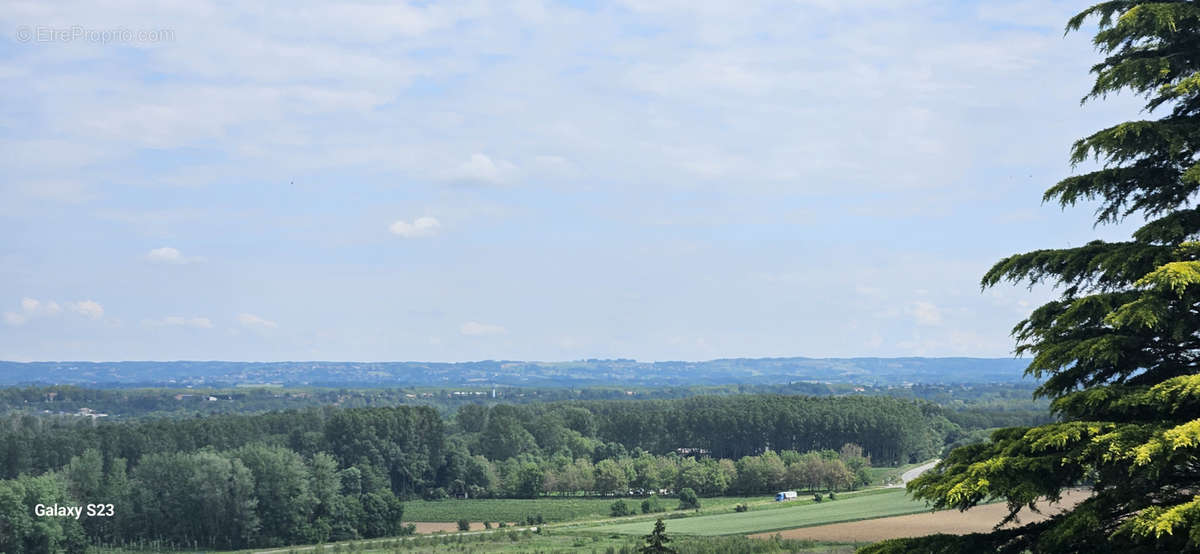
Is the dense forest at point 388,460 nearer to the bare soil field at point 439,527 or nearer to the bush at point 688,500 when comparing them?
the bare soil field at point 439,527

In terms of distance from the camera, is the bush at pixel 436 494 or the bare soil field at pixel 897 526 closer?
the bare soil field at pixel 897 526

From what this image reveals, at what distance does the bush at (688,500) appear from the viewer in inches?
4399

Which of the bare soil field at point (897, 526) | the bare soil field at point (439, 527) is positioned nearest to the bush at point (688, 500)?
the bare soil field at point (439, 527)

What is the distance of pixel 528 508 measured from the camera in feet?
381

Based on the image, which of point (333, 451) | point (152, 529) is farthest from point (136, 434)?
point (152, 529)

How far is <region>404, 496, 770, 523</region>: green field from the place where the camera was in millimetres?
108938

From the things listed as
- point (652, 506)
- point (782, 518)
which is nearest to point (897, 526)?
point (782, 518)

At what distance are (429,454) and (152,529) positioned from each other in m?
44.8

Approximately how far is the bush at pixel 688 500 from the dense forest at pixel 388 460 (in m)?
10.4

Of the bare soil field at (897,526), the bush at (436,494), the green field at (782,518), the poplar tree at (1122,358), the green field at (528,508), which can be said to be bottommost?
the bush at (436,494)

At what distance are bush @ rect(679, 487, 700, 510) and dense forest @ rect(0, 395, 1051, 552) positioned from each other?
10.4m

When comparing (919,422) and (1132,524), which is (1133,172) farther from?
(919,422)

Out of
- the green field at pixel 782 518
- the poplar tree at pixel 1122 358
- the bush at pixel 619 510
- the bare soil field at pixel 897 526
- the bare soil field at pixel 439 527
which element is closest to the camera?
the poplar tree at pixel 1122 358

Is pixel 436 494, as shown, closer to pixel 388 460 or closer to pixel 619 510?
pixel 388 460
